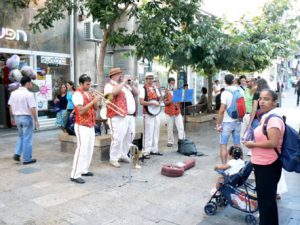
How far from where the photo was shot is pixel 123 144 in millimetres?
6973

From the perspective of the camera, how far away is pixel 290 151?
3412 millimetres

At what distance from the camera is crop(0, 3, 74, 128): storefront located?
10531mm

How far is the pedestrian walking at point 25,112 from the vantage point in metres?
6.66

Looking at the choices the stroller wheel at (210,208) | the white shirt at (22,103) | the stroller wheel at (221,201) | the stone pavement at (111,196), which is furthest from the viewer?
the white shirt at (22,103)

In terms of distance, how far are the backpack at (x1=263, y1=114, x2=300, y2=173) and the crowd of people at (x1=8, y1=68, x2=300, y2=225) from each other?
5cm

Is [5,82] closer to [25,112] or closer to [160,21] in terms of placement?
[25,112]

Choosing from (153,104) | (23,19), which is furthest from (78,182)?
(23,19)

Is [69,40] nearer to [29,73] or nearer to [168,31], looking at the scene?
[29,73]

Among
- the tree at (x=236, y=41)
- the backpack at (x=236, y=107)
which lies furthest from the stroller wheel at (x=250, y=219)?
the tree at (x=236, y=41)

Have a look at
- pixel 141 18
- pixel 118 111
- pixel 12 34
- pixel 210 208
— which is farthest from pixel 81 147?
pixel 12 34

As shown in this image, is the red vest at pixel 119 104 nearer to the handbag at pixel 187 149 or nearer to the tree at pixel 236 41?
the handbag at pixel 187 149

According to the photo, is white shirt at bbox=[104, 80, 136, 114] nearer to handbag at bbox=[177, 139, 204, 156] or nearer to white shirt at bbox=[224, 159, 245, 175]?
handbag at bbox=[177, 139, 204, 156]

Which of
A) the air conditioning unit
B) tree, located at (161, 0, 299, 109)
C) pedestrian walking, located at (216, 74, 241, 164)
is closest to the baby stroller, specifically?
pedestrian walking, located at (216, 74, 241, 164)

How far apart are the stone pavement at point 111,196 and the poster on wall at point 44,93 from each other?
13.8 feet
